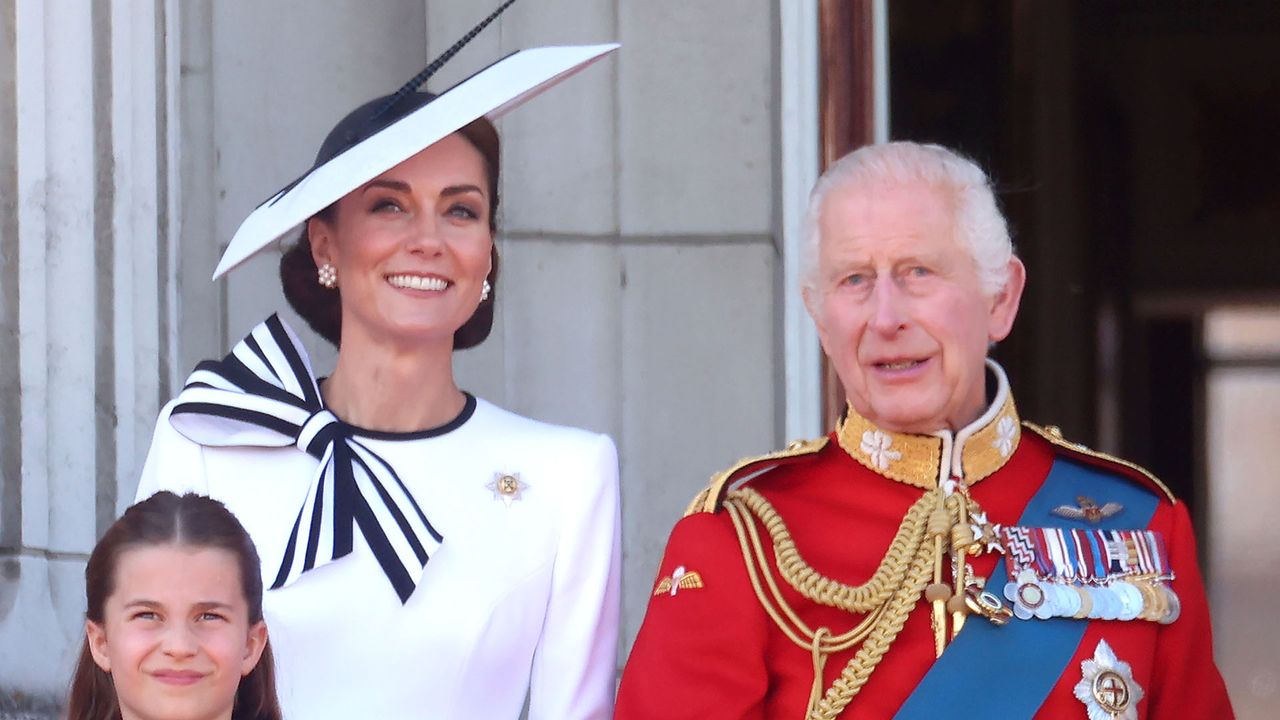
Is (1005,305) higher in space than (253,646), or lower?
higher

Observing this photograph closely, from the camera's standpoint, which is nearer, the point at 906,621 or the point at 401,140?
the point at 906,621

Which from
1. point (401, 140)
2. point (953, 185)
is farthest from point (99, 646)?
point (953, 185)

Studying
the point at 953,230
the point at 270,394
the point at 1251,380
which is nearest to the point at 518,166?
the point at 270,394

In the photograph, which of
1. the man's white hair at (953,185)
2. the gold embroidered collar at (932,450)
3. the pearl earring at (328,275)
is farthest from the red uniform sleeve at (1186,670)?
the pearl earring at (328,275)

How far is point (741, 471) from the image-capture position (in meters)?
2.58

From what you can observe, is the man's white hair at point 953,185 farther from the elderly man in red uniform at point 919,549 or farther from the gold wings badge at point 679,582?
Result: the gold wings badge at point 679,582

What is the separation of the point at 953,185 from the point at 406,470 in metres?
0.83

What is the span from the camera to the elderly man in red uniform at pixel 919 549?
2412mm

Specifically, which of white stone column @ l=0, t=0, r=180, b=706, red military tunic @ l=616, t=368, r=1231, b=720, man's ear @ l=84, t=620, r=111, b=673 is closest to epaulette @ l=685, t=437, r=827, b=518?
red military tunic @ l=616, t=368, r=1231, b=720

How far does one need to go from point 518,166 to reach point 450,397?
1.39m

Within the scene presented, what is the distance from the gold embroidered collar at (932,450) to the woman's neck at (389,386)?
597 mm

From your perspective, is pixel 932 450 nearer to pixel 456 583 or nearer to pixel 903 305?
pixel 903 305

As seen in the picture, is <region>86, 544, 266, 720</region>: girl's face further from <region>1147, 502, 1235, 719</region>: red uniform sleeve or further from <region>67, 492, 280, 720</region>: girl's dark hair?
<region>1147, 502, 1235, 719</region>: red uniform sleeve

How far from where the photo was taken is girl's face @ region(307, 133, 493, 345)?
2.72 m
